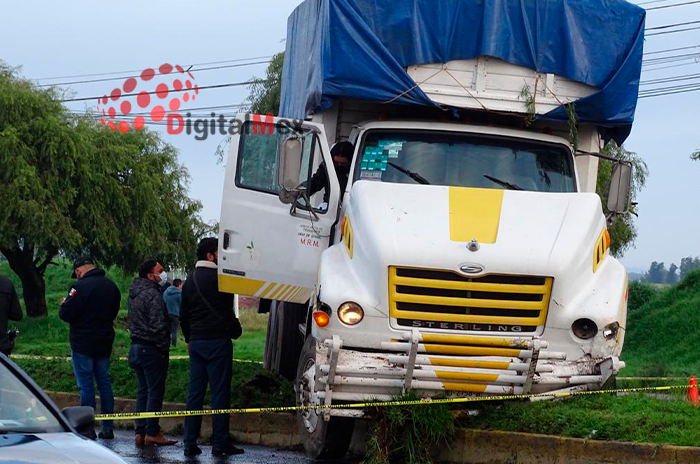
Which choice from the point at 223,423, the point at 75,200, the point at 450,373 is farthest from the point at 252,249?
the point at 75,200

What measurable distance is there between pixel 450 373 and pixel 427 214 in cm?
132

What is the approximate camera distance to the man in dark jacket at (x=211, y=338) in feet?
37.5

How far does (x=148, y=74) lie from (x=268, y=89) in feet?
37.7

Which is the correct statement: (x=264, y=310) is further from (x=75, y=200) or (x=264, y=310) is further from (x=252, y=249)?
(x=75, y=200)

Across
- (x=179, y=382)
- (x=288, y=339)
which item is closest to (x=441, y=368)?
(x=288, y=339)

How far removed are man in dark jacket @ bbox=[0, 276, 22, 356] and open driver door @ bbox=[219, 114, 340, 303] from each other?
2804 mm

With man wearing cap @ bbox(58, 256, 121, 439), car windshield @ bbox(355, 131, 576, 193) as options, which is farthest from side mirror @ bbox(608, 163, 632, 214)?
man wearing cap @ bbox(58, 256, 121, 439)

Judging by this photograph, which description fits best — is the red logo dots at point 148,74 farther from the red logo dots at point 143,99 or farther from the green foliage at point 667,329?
the green foliage at point 667,329

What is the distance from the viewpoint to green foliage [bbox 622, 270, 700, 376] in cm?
2256

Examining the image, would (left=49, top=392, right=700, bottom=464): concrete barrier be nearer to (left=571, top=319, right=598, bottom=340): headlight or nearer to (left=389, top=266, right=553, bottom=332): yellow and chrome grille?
(left=571, top=319, right=598, bottom=340): headlight

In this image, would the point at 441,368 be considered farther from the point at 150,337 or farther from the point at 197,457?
the point at 150,337

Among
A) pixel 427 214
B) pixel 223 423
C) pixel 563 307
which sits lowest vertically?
pixel 223 423

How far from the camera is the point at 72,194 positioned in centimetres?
3678

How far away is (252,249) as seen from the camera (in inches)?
434
